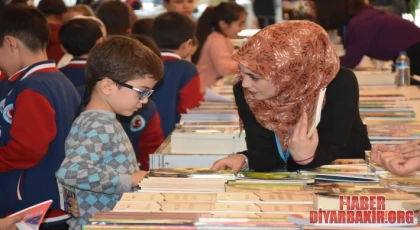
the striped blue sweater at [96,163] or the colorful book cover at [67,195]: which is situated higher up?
the striped blue sweater at [96,163]

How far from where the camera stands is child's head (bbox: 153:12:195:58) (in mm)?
5113

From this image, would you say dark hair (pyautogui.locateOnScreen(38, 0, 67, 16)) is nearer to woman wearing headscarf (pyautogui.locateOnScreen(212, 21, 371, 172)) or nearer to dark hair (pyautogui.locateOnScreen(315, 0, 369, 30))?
dark hair (pyautogui.locateOnScreen(315, 0, 369, 30))

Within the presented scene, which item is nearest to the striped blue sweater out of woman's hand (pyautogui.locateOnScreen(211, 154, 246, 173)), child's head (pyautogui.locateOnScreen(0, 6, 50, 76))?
woman's hand (pyautogui.locateOnScreen(211, 154, 246, 173))

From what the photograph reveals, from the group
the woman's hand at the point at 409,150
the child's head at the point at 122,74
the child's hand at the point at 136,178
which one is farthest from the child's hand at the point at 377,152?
the child's head at the point at 122,74

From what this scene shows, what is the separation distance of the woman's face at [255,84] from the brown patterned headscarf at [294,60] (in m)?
0.02

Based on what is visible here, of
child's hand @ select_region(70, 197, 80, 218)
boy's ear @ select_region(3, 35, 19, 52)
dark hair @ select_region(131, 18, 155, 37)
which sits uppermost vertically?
boy's ear @ select_region(3, 35, 19, 52)

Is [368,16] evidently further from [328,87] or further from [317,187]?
[317,187]

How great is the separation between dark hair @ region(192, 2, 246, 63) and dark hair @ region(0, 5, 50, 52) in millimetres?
3048

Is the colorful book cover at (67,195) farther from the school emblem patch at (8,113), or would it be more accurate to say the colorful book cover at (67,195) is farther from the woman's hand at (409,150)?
the woman's hand at (409,150)

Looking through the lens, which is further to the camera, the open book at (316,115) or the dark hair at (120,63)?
the dark hair at (120,63)

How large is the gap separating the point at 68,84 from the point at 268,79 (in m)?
1.07

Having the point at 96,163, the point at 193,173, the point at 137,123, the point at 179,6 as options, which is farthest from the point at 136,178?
the point at 179,6

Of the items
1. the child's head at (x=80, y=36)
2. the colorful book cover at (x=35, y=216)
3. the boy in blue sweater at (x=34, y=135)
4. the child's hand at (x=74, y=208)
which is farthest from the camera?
the child's head at (x=80, y=36)

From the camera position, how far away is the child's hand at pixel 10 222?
83.6 inches
